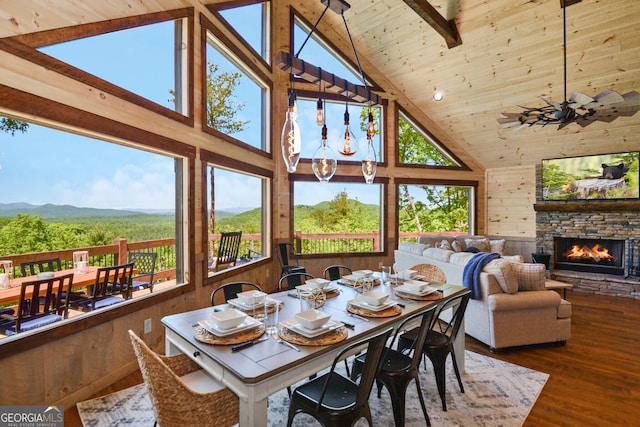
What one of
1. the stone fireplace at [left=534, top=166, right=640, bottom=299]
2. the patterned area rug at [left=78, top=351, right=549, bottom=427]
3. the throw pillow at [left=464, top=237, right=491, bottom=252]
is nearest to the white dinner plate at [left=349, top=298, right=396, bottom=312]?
the patterned area rug at [left=78, top=351, right=549, bottom=427]

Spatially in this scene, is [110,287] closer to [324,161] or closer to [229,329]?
[229,329]

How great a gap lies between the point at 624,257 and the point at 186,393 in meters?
7.77

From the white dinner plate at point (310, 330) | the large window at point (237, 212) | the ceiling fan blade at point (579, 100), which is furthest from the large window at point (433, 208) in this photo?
the white dinner plate at point (310, 330)

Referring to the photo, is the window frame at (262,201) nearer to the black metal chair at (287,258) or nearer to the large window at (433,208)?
the black metal chair at (287,258)

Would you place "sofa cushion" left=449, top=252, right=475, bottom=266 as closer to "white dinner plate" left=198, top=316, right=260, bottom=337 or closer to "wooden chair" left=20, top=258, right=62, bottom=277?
"white dinner plate" left=198, top=316, right=260, bottom=337

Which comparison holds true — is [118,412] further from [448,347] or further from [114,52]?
[114,52]

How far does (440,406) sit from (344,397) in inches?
45.8

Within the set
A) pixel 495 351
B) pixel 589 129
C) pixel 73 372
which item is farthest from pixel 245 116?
pixel 589 129

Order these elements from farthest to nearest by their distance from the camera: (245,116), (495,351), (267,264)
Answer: (267,264)
(245,116)
(495,351)

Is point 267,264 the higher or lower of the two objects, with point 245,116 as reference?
lower

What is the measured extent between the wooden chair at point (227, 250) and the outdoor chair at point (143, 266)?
0.72 meters

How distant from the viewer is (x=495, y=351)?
141 inches

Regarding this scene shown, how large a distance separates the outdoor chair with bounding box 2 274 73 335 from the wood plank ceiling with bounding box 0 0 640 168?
233cm

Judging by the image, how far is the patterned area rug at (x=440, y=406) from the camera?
2387 mm
